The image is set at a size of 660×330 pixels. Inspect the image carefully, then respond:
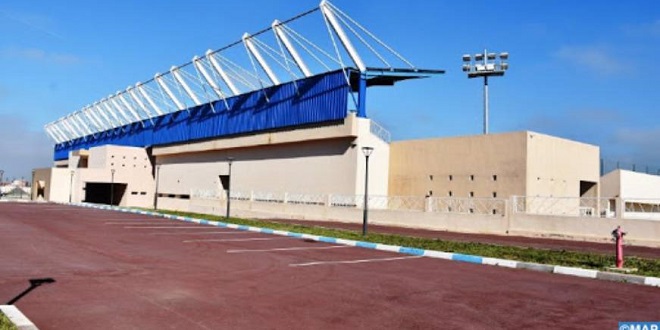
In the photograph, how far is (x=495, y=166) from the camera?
96.4 feet

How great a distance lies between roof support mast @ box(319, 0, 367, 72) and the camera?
111 feet

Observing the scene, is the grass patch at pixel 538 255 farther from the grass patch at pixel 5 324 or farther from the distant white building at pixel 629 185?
the distant white building at pixel 629 185

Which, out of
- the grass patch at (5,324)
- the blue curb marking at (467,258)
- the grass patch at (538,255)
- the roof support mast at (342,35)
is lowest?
the grass patch at (5,324)

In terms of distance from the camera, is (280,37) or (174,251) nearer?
(174,251)

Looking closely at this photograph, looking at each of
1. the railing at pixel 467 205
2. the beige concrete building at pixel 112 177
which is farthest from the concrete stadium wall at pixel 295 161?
the beige concrete building at pixel 112 177

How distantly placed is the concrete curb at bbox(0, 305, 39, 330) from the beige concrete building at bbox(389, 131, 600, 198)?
83.8 feet

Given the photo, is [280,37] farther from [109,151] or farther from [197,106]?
[109,151]

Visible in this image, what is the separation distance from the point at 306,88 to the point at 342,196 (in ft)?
32.7

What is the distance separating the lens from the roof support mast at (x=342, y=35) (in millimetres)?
33844

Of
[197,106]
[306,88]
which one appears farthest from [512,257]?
[197,106]

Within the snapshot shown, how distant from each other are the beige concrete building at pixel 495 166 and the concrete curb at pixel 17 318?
2553 centimetres

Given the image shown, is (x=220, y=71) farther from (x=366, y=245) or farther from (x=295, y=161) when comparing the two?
(x=366, y=245)

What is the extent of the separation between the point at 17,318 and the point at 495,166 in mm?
26552

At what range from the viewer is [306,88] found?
38156 millimetres
